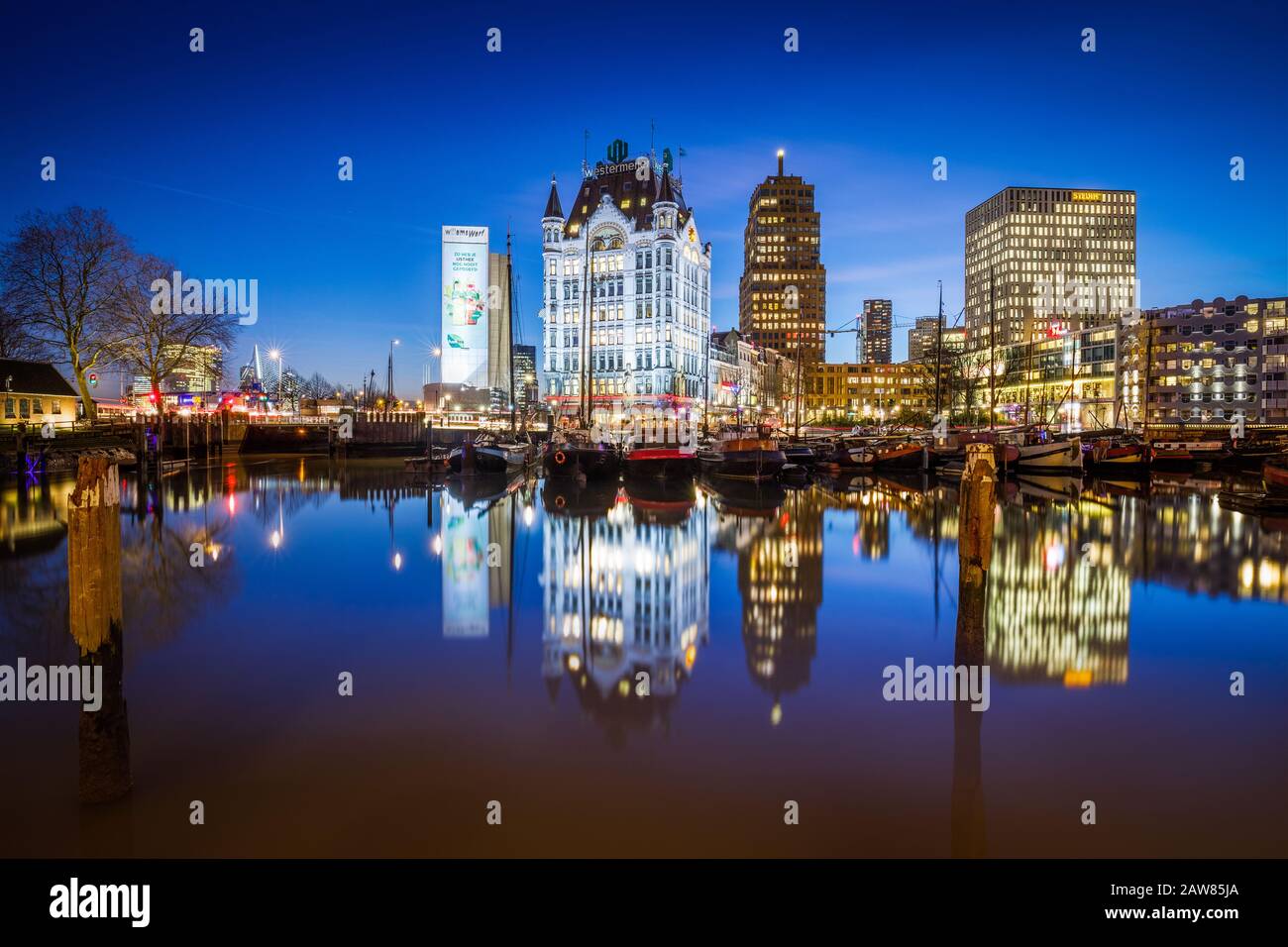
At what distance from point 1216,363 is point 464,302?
393 ft

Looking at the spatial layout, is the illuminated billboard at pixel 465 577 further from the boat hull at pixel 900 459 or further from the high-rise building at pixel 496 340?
the high-rise building at pixel 496 340

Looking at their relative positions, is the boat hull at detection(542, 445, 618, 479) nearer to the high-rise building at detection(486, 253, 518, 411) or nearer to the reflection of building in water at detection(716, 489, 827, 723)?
the reflection of building in water at detection(716, 489, 827, 723)

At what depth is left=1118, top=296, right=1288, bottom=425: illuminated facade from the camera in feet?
396

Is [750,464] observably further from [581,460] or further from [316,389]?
[316,389]

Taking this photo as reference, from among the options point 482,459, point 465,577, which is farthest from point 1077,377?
point 465,577

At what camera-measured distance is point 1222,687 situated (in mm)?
9430

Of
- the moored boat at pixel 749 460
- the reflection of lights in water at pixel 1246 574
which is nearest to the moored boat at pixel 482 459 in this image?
the moored boat at pixel 749 460

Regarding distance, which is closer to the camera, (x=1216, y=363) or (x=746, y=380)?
(x=1216, y=363)

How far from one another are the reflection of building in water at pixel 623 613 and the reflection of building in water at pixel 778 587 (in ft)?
2.67

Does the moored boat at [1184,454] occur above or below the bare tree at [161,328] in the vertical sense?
below

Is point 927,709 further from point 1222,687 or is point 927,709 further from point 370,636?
point 370,636

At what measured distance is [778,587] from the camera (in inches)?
592

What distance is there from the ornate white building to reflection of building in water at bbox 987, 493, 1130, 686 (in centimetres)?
9843

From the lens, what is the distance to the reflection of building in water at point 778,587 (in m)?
10.1
